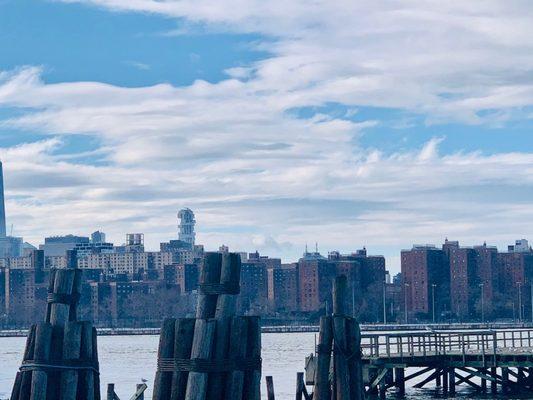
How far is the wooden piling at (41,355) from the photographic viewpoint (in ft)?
79.2

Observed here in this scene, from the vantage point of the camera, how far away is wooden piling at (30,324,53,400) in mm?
24125

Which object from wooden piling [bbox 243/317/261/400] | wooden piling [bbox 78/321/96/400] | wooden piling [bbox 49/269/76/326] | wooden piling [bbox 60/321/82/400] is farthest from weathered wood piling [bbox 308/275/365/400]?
wooden piling [bbox 243/317/261/400]

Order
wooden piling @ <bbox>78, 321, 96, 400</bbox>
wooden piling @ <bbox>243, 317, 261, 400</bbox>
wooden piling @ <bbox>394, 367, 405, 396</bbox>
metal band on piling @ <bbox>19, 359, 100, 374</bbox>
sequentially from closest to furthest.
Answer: wooden piling @ <bbox>243, 317, 261, 400</bbox>
metal band on piling @ <bbox>19, 359, 100, 374</bbox>
wooden piling @ <bbox>78, 321, 96, 400</bbox>
wooden piling @ <bbox>394, 367, 405, 396</bbox>

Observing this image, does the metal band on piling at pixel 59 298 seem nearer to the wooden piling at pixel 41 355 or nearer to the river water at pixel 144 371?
the wooden piling at pixel 41 355

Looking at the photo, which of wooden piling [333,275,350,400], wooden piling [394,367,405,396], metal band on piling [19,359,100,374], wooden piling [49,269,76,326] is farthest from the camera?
wooden piling [394,367,405,396]

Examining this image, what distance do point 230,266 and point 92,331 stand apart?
4934 mm

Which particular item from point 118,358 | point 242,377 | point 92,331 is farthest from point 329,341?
point 118,358

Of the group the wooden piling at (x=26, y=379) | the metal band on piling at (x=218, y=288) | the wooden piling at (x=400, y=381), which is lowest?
the wooden piling at (x=26, y=379)

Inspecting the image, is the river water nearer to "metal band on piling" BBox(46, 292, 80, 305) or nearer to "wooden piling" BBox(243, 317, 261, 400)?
"metal band on piling" BBox(46, 292, 80, 305)

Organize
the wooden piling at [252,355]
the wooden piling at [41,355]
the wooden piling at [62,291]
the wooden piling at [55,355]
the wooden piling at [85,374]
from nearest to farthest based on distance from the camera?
the wooden piling at [252,355] < the wooden piling at [41,355] < the wooden piling at [55,355] < the wooden piling at [85,374] < the wooden piling at [62,291]

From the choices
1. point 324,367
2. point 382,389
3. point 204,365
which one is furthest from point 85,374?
point 382,389

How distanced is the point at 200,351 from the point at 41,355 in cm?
478

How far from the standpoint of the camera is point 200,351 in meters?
20.6

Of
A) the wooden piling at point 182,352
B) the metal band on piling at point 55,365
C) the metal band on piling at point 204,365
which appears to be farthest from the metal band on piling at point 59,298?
the wooden piling at point 182,352
